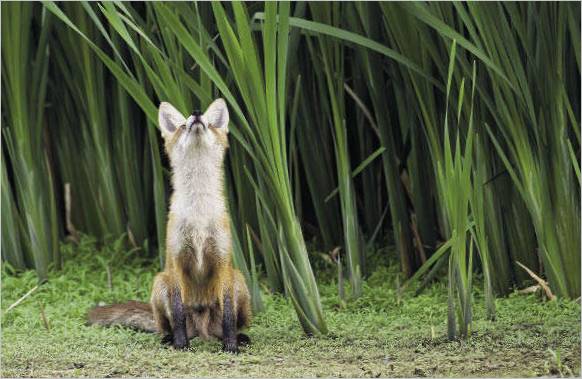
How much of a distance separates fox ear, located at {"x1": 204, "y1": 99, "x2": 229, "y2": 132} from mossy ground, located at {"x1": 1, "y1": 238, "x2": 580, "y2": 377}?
876mm

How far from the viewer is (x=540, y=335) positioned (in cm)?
404

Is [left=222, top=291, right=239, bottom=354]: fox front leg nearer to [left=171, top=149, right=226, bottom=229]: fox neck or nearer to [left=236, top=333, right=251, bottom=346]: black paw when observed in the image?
[left=236, top=333, right=251, bottom=346]: black paw

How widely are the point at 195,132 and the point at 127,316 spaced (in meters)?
1.05

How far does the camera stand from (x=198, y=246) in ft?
12.8

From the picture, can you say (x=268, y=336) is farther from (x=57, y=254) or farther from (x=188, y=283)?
(x=57, y=254)

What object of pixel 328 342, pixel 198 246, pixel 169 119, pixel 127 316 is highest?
pixel 169 119

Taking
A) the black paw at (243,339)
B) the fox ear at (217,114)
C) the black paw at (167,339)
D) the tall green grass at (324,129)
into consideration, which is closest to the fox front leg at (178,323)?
the black paw at (167,339)

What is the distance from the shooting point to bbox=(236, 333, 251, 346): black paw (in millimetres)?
4043

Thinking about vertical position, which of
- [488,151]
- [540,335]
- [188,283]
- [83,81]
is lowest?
[540,335]

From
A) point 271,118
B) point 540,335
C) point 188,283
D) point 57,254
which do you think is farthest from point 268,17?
point 57,254

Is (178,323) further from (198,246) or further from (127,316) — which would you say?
(127,316)

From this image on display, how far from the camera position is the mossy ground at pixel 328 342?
3711mm

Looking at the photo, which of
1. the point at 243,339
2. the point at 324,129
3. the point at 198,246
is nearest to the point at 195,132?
the point at 198,246

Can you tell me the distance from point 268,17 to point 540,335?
5.48 ft
